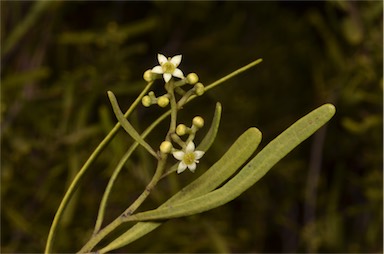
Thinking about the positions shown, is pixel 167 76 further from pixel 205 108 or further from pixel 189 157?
pixel 205 108

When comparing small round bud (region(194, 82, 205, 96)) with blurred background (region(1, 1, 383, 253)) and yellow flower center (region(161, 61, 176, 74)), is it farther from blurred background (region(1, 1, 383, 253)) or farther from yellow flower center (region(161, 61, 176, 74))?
blurred background (region(1, 1, 383, 253))

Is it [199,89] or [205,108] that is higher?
[205,108]

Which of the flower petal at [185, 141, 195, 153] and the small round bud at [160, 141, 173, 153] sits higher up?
the flower petal at [185, 141, 195, 153]

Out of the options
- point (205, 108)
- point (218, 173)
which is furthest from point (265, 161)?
point (205, 108)

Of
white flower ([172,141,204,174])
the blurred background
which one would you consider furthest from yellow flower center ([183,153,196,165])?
the blurred background

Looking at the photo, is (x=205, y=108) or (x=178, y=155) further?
(x=205, y=108)

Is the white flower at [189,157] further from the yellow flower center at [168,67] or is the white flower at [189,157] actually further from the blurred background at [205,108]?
the blurred background at [205,108]
